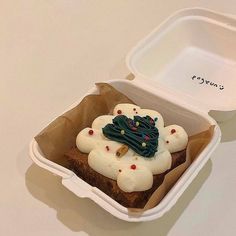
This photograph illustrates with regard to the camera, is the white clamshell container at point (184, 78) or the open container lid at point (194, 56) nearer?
the white clamshell container at point (184, 78)

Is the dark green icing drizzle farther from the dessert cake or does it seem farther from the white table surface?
the white table surface

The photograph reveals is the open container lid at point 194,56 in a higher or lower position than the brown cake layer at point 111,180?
higher

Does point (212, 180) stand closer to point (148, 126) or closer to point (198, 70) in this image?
point (148, 126)

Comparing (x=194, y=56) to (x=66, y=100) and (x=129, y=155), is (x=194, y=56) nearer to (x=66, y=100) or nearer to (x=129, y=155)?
(x=66, y=100)

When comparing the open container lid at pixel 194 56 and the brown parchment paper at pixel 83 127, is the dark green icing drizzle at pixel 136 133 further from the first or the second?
the open container lid at pixel 194 56

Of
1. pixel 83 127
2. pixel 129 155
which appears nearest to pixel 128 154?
pixel 129 155

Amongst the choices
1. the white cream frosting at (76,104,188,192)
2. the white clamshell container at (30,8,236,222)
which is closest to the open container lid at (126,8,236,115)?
the white clamshell container at (30,8,236,222)

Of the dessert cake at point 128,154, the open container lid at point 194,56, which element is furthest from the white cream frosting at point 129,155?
the open container lid at point 194,56
